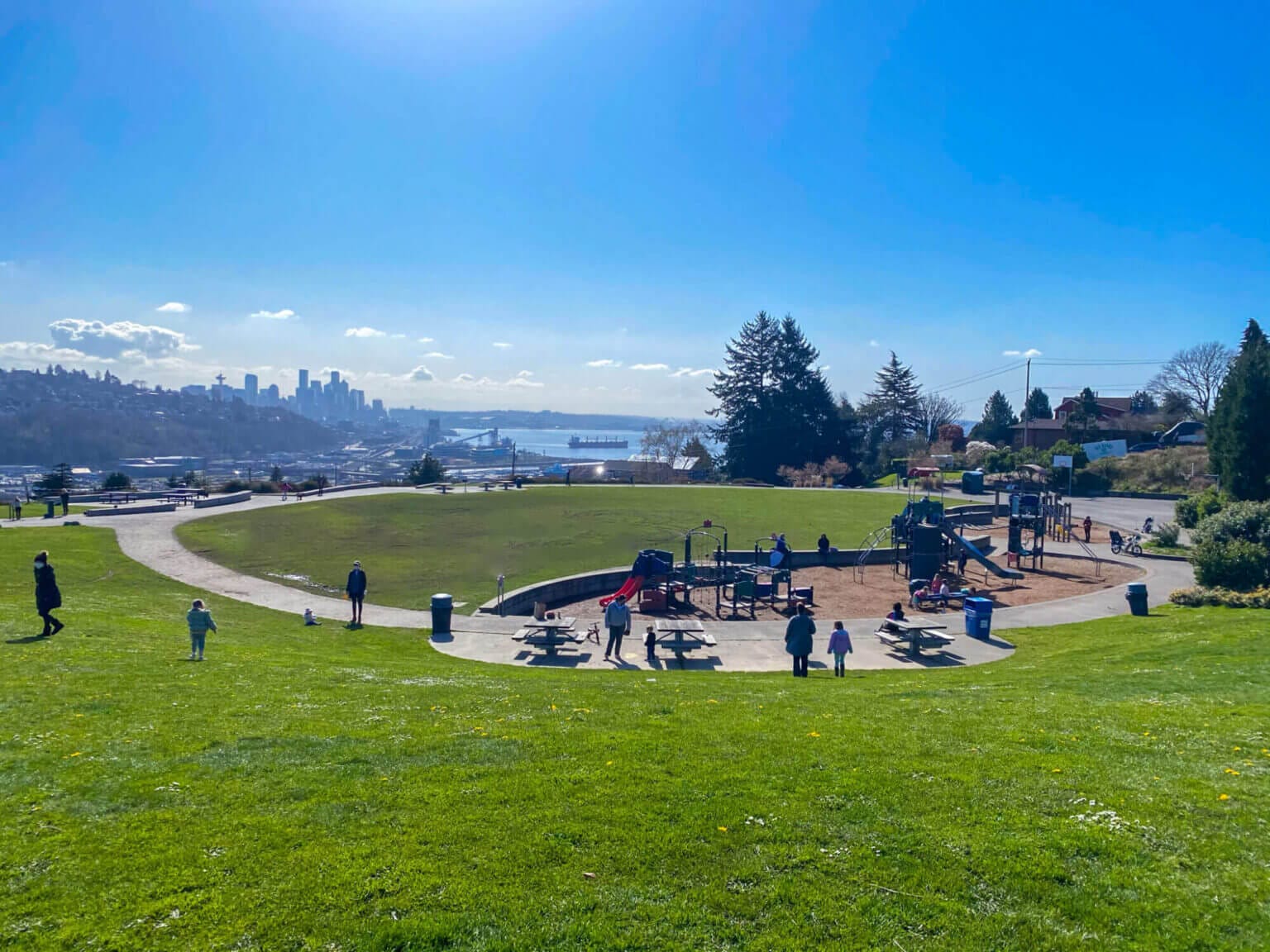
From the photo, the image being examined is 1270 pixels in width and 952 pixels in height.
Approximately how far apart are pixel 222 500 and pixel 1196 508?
168 feet

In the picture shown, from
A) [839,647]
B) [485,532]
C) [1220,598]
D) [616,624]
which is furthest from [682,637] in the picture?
[485,532]

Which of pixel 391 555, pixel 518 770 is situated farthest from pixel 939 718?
pixel 391 555

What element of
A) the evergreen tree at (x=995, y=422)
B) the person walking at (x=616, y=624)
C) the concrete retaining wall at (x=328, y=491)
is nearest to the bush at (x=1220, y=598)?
the person walking at (x=616, y=624)

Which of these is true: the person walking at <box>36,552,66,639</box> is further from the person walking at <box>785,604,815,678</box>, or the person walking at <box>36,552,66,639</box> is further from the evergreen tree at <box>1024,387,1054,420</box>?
the evergreen tree at <box>1024,387,1054,420</box>

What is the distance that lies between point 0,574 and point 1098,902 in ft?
82.7

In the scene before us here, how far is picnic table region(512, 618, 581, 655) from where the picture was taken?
627 inches

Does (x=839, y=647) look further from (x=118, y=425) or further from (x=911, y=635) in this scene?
(x=118, y=425)

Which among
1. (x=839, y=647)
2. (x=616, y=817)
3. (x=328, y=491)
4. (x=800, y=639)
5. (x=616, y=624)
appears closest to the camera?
(x=616, y=817)

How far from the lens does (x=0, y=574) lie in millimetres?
19750

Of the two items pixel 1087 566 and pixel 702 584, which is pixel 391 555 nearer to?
pixel 702 584

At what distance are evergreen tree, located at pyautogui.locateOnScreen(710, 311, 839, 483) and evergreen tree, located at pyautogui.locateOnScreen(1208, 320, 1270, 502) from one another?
41.1 metres

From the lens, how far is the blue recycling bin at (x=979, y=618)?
1778 centimetres

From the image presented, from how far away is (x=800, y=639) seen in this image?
14008 millimetres

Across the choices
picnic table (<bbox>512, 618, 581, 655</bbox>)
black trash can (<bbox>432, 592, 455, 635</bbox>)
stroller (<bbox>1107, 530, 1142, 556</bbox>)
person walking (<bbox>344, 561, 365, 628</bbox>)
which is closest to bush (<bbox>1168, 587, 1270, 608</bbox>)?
stroller (<bbox>1107, 530, 1142, 556</bbox>)
